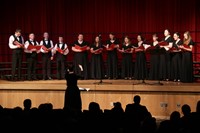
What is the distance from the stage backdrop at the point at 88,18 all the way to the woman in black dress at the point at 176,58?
2948 mm

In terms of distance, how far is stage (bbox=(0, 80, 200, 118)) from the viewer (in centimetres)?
952

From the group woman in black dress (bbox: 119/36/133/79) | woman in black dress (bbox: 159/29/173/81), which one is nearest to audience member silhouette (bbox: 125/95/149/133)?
woman in black dress (bbox: 159/29/173/81)

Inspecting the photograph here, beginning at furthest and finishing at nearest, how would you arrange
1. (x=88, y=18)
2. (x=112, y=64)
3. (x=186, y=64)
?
(x=88, y=18) → (x=112, y=64) → (x=186, y=64)

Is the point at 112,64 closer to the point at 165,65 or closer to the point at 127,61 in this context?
the point at 127,61

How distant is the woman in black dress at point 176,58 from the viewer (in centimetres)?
1116

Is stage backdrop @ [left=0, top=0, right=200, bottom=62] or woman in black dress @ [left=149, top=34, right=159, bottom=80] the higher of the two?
stage backdrop @ [left=0, top=0, right=200, bottom=62]

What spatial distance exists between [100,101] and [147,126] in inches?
225

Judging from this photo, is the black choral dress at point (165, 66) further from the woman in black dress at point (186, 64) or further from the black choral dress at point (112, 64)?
the black choral dress at point (112, 64)

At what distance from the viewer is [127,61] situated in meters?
12.4

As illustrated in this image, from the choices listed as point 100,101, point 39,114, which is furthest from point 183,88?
point 39,114

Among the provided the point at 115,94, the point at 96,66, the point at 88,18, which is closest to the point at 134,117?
the point at 115,94

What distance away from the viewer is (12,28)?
15.3m

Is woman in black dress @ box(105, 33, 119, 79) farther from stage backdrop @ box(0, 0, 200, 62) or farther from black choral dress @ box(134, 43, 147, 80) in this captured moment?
stage backdrop @ box(0, 0, 200, 62)

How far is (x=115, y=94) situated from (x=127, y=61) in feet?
8.44
